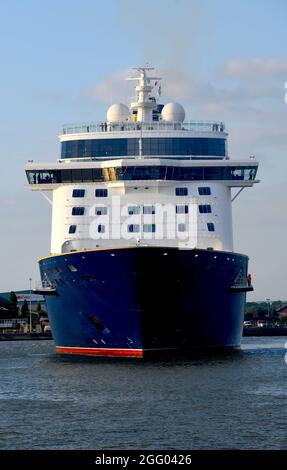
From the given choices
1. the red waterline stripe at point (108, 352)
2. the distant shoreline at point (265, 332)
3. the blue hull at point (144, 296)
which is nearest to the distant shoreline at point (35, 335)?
the distant shoreline at point (265, 332)

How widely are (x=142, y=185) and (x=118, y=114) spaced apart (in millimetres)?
8655

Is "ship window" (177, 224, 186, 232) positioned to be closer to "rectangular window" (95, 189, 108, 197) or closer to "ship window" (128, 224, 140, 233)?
"ship window" (128, 224, 140, 233)

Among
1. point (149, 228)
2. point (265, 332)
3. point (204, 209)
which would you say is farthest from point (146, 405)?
point (265, 332)

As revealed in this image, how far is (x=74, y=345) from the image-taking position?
230ft

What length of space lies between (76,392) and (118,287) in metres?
12.9

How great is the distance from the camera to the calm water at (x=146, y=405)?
1518 inches

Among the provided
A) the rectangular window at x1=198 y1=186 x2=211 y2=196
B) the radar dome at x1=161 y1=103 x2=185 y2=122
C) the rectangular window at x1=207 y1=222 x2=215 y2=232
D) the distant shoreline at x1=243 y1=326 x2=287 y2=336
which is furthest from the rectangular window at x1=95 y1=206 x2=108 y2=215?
the distant shoreline at x1=243 y1=326 x2=287 y2=336

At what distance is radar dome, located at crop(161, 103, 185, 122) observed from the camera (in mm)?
78250

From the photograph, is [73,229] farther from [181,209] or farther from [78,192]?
[181,209]

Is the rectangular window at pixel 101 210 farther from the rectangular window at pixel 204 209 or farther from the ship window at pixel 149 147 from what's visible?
the rectangular window at pixel 204 209

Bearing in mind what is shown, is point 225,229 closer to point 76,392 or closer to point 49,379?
point 49,379

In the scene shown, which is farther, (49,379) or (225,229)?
(225,229)

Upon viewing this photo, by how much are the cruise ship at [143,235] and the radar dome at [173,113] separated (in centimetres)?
9

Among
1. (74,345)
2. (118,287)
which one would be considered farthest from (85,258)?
(74,345)
